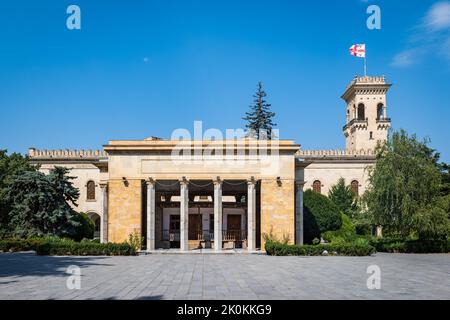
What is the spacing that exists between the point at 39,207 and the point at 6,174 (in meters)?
6.45

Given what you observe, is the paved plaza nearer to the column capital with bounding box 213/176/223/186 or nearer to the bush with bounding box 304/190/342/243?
the column capital with bounding box 213/176/223/186

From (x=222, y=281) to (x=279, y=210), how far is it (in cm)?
1719

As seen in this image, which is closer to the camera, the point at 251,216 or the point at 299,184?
the point at 251,216

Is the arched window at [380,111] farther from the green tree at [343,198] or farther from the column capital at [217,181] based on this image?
the column capital at [217,181]

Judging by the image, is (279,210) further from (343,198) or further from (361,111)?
(361,111)

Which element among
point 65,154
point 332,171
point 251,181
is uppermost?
point 65,154

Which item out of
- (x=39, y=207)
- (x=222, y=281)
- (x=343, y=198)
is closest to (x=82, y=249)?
(x=39, y=207)

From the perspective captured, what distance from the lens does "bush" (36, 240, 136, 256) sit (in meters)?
29.1

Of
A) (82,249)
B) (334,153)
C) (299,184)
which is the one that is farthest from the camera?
(334,153)

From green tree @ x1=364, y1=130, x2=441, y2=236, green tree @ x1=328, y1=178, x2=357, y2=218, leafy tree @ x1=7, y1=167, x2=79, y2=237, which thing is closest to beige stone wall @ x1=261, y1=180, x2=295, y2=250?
green tree @ x1=364, y1=130, x2=441, y2=236

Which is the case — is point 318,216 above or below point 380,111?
below

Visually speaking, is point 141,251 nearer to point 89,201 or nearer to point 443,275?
point 443,275

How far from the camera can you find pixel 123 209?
1323 inches

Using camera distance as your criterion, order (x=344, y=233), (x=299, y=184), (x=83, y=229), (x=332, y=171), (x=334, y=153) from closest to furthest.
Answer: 1. (x=299, y=184)
2. (x=83, y=229)
3. (x=344, y=233)
4. (x=332, y=171)
5. (x=334, y=153)
